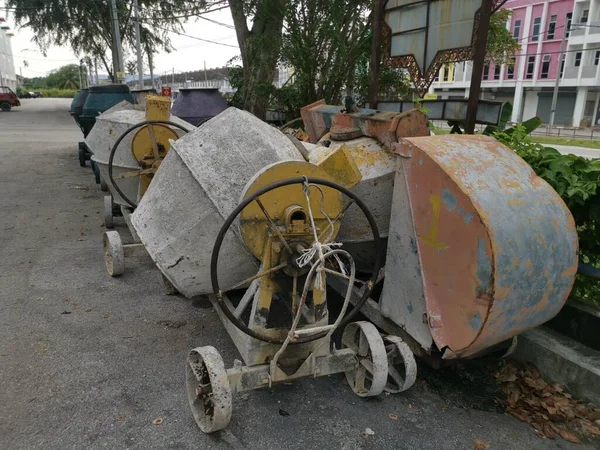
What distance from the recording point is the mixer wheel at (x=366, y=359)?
106 inches

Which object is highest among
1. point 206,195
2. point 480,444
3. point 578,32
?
point 578,32

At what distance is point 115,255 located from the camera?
4.67 meters

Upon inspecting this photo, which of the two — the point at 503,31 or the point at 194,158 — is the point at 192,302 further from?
the point at 503,31

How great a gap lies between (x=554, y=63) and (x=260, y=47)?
3402 centimetres

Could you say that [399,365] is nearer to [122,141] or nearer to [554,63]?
[122,141]

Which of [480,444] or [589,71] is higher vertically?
[589,71]

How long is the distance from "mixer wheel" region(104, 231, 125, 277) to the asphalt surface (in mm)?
103

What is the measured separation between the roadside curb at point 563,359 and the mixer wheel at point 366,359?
41.5 inches

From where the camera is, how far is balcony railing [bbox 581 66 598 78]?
107ft

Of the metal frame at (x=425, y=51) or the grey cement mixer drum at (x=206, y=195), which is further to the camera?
the metal frame at (x=425, y=51)

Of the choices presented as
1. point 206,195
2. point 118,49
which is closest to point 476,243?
point 206,195

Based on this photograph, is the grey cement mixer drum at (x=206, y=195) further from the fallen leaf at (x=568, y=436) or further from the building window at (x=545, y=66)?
the building window at (x=545, y=66)

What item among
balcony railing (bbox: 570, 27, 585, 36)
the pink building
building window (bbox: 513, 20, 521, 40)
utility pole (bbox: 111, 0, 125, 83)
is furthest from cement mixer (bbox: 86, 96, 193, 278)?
building window (bbox: 513, 20, 521, 40)

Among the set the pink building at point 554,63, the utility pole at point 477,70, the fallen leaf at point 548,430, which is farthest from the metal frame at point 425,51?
the pink building at point 554,63
